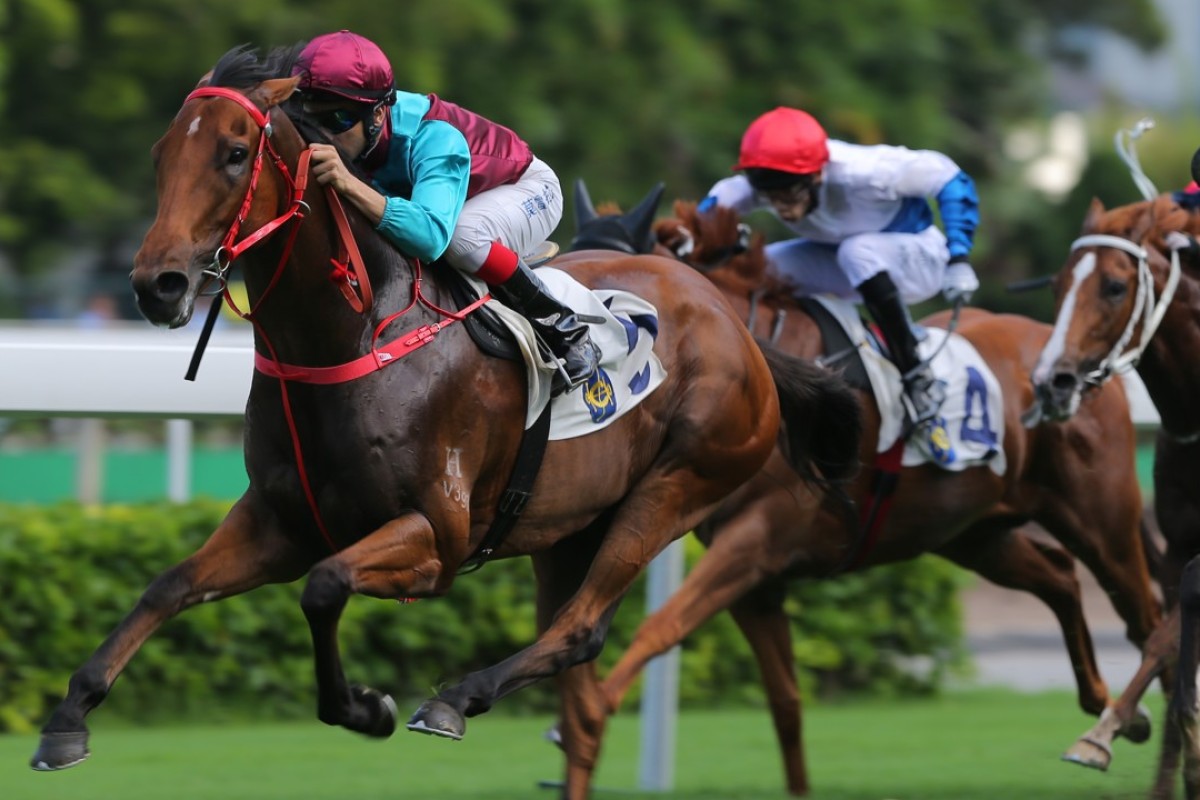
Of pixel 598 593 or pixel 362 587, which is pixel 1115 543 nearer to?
pixel 598 593

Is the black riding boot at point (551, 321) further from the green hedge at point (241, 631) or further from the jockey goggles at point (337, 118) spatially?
the green hedge at point (241, 631)

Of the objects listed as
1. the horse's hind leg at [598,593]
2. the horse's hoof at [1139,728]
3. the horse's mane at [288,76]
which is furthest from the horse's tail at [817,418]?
the horse's mane at [288,76]

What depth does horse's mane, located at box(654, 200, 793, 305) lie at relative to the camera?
242 inches

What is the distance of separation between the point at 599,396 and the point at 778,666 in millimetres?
1708

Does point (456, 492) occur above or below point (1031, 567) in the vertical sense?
above

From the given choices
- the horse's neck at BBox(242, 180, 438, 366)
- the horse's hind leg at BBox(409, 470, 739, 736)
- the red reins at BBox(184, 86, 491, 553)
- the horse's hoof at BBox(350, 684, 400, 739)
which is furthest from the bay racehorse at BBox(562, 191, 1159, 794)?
the horse's neck at BBox(242, 180, 438, 366)

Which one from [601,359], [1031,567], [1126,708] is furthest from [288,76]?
[1031,567]

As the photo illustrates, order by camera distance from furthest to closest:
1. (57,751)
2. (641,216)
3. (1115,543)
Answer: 1. (1115,543)
2. (641,216)
3. (57,751)

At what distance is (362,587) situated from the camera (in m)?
4.04

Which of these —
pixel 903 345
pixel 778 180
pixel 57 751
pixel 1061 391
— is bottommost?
pixel 57 751

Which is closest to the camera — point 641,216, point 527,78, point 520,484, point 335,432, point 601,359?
point 335,432

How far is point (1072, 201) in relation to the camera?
53.8ft

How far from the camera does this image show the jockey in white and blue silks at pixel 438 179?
4199 millimetres

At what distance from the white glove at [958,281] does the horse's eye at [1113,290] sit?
71cm
